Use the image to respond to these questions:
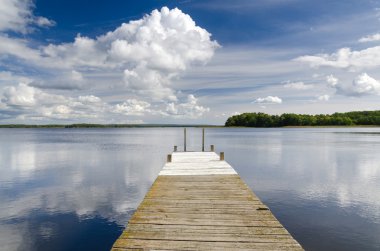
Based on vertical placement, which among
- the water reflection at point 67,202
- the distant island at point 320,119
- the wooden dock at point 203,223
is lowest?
the water reflection at point 67,202

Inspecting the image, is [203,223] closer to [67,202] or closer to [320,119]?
[67,202]

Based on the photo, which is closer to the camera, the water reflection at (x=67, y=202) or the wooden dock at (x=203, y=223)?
the wooden dock at (x=203, y=223)

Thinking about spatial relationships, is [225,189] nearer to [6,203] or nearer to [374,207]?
[374,207]

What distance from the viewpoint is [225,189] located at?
39.9 feet

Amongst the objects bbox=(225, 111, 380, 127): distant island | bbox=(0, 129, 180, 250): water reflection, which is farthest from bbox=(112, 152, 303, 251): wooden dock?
bbox=(225, 111, 380, 127): distant island

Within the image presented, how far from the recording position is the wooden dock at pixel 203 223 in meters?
6.55

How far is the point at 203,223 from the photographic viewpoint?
7805 mm

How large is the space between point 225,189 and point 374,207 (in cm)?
912

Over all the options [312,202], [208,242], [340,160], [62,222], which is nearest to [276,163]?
[340,160]

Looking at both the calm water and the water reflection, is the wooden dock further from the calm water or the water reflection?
the water reflection

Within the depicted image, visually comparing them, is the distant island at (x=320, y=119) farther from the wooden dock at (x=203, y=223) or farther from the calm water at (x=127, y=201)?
the wooden dock at (x=203, y=223)

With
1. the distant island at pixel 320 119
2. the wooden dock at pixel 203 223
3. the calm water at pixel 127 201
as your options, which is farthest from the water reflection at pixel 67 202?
the distant island at pixel 320 119

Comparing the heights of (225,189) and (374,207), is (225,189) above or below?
above

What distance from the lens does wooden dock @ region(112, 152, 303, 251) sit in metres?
6.55
